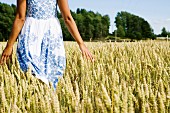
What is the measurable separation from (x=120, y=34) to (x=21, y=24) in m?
77.6

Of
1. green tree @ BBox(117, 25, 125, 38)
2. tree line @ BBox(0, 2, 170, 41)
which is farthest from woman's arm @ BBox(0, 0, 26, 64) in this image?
green tree @ BBox(117, 25, 125, 38)

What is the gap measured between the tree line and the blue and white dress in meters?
45.7

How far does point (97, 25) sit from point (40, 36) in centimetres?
6737

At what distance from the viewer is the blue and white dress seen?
282 cm

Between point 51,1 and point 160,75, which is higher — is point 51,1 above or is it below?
above

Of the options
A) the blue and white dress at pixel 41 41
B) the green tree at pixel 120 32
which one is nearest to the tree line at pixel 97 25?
the green tree at pixel 120 32

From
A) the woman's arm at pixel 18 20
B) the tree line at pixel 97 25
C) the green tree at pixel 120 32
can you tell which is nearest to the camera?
the woman's arm at pixel 18 20

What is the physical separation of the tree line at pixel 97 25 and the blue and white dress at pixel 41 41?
150 feet

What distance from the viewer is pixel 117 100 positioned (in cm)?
117

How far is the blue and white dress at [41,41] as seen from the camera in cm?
282

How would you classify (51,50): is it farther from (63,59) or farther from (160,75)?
→ (160,75)

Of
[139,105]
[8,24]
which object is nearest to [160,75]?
[139,105]

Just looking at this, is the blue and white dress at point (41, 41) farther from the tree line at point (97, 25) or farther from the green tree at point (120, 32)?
the green tree at point (120, 32)

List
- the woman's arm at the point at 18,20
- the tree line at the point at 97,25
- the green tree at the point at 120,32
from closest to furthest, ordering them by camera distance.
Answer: the woman's arm at the point at 18,20 → the tree line at the point at 97,25 → the green tree at the point at 120,32
